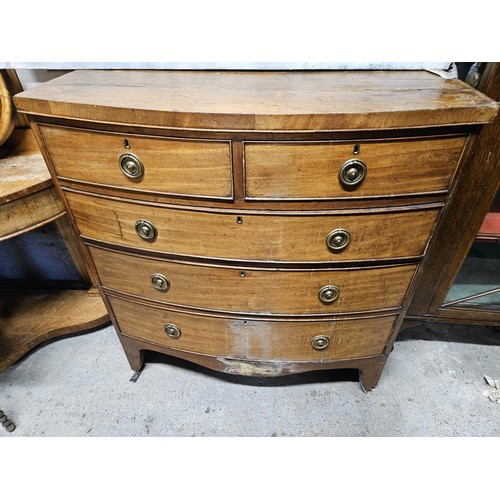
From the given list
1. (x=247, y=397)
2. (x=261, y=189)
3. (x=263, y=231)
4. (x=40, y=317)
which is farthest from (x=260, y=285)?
(x=40, y=317)

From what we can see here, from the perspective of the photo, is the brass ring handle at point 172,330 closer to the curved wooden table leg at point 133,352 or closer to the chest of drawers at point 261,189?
the chest of drawers at point 261,189

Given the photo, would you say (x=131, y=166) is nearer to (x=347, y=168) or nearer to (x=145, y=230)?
(x=145, y=230)

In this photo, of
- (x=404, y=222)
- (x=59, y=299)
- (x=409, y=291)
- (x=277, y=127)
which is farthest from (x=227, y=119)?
(x=59, y=299)

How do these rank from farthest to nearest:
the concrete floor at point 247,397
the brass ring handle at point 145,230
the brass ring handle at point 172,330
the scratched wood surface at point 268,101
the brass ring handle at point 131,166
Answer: the concrete floor at point 247,397, the brass ring handle at point 172,330, the brass ring handle at point 145,230, the brass ring handle at point 131,166, the scratched wood surface at point 268,101

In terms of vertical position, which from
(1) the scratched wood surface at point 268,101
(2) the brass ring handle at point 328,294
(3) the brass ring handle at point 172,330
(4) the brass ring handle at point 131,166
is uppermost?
(1) the scratched wood surface at point 268,101

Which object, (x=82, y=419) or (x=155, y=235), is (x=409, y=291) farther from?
(x=82, y=419)

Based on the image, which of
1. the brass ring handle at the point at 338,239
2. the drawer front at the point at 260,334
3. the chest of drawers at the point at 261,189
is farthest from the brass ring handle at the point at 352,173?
the drawer front at the point at 260,334

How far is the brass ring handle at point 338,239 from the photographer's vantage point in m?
0.87

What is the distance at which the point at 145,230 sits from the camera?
3.06ft

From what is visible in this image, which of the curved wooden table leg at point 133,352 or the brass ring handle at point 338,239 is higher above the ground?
the brass ring handle at point 338,239

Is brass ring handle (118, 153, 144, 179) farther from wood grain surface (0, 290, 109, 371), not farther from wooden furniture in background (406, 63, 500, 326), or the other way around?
wood grain surface (0, 290, 109, 371)

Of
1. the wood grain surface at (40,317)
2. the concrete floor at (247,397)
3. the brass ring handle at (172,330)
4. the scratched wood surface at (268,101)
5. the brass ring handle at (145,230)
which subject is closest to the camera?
the scratched wood surface at (268,101)

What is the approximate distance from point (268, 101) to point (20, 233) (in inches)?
34.6

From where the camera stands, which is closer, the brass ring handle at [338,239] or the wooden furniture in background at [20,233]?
the brass ring handle at [338,239]
